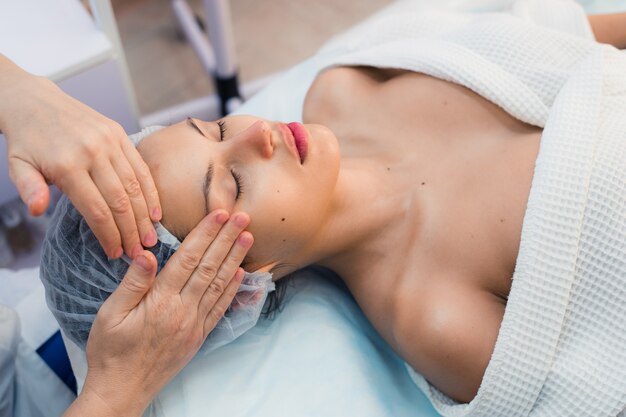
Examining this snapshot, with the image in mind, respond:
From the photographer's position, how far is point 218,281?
2.81 feet

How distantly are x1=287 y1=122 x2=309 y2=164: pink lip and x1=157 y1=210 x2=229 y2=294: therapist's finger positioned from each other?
0.17 meters

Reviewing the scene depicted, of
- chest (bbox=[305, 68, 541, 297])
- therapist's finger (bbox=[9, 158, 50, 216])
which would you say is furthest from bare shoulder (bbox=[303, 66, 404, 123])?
therapist's finger (bbox=[9, 158, 50, 216])

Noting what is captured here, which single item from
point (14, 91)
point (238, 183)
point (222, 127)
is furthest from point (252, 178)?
point (14, 91)

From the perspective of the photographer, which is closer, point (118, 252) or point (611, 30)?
point (118, 252)

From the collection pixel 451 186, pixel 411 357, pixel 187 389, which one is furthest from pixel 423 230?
pixel 187 389

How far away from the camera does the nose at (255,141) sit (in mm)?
898

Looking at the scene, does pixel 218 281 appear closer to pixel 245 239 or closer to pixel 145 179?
pixel 245 239

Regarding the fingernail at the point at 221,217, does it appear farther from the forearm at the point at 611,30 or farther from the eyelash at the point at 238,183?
the forearm at the point at 611,30

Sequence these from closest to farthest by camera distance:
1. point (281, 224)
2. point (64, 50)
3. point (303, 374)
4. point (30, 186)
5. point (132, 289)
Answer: point (30, 186)
point (132, 289)
point (281, 224)
point (303, 374)
point (64, 50)

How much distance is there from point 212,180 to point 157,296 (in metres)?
0.19

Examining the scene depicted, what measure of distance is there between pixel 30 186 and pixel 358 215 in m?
0.55

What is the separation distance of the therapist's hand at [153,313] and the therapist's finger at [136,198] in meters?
0.04

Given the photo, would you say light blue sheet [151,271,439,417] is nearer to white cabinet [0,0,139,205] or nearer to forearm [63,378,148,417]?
forearm [63,378,148,417]

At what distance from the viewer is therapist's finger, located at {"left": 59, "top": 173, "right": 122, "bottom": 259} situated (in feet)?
2.45
